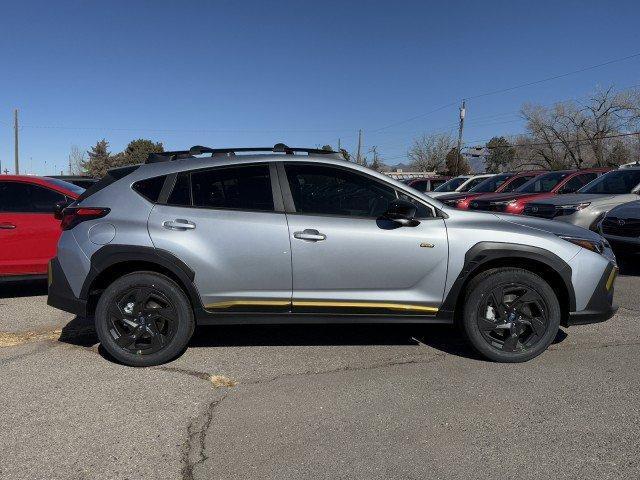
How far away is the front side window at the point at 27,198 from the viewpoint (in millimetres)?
6387

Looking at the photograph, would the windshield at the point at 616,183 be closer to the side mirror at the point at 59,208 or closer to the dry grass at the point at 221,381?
the dry grass at the point at 221,381

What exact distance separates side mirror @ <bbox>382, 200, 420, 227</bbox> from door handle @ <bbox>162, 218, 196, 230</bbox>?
1.53 meters

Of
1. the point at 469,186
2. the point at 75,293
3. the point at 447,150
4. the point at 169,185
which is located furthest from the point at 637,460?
the point at 447,150

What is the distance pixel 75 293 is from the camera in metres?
4.22

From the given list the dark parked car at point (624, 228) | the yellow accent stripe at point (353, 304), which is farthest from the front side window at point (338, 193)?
the dark parked car at point (624, 228)

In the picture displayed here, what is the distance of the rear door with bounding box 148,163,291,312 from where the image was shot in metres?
4.11

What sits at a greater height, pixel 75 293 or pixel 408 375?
pixel 75 293

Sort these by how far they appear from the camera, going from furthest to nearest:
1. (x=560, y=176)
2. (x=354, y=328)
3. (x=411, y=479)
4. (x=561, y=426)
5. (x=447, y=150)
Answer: (x=447, y=150)
(x=560, y=176)
(x=354, y=328)
(x=561, y=426)
(x=411, y=479)

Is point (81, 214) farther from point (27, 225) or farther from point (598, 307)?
point (598, 307)

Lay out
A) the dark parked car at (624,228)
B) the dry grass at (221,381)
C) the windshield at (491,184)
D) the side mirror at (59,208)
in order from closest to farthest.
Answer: the dry grass at (221,381)
the side mirror at (59,208)
the dark parked car at (624,228)
the windshield at (491,184)

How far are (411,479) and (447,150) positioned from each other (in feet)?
263

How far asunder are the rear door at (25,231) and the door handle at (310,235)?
370 centimetres

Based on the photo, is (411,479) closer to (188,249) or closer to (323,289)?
(323,289)

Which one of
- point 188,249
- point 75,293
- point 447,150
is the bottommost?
point 75,293
